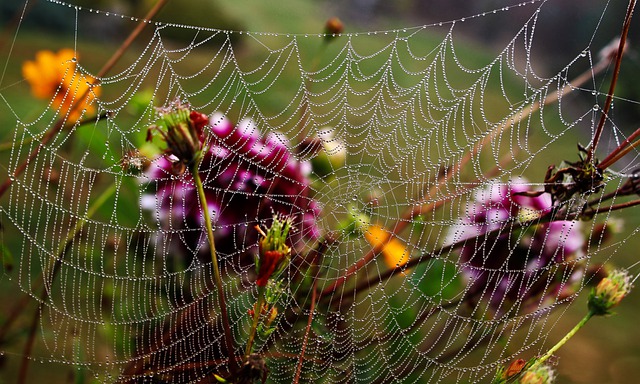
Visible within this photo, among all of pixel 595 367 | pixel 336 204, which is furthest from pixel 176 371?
pixel 595 367

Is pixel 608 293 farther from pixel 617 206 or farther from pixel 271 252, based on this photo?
pixel 271 252

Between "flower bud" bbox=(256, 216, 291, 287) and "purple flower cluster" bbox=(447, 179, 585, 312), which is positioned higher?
A: "purple flower cluster" bbox=(447, 179, 585, 312)

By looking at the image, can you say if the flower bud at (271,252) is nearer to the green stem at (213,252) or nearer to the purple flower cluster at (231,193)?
the green stem at (213,252)

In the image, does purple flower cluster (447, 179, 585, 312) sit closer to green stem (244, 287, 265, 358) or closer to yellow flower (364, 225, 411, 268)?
yellow flower (364, 225, 411, 268)

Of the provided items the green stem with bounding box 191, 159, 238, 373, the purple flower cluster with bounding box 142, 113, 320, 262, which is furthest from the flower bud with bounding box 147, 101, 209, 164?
the purple flower cluster with bounding box 142, 113, 320, 262

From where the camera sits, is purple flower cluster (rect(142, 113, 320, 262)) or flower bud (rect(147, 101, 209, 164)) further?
purple flower cluster (rect(142, 113, 320, 262))

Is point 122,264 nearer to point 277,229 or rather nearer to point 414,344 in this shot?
point 414,344

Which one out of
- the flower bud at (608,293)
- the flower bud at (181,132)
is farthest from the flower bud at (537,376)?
the flower bud at (181,132)
